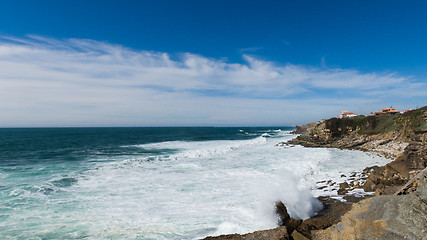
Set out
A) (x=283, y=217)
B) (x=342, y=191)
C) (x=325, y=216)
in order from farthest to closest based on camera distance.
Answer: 1. (x=342, y=191)
2. (x=325, y=216)
3. (x=283, y=217)

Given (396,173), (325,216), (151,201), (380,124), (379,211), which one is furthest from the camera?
(380,124)

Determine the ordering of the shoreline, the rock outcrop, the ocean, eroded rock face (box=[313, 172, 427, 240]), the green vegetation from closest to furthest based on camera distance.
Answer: eroded rock face (box=[313, 172, 427, 240]) → the shoreline → the ocean → the rock outcrop → the green vegetation

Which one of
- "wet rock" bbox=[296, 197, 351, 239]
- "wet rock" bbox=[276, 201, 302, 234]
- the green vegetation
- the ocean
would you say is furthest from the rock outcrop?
"wet rock" bbox=[276, 201, 302, 234]

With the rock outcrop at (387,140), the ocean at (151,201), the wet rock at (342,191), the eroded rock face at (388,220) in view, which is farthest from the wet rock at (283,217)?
the rock outcrop at (387,140)

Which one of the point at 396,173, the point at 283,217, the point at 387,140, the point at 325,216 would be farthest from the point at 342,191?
the point at 387,140

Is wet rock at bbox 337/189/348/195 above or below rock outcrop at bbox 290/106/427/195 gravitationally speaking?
below

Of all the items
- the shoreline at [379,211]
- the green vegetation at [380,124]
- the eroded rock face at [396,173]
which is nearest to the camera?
the shoreline at [379,211]

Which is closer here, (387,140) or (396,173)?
(396,173)

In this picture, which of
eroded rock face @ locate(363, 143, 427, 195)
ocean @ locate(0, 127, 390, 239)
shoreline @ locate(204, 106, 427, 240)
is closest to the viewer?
shoreline @ locate(204, 106, 427, 240)

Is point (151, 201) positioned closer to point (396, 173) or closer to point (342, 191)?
point (342, 191)

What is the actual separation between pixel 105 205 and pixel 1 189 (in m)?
8.13

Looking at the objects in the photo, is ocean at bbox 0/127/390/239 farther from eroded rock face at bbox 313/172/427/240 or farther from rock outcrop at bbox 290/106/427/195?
rock outcrop at bbox 290/106/427/195

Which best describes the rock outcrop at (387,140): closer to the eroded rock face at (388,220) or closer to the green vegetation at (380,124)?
the green vegetation at (380,124)

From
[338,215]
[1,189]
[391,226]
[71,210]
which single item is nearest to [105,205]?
[71,210]
